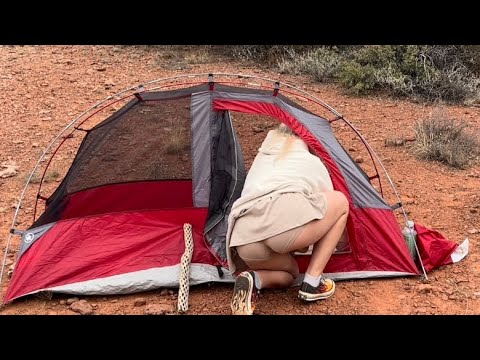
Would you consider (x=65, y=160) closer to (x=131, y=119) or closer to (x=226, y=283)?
(x=131, y=119)

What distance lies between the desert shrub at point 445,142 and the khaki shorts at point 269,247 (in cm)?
340

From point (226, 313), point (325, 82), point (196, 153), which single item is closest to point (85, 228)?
point (196, 153)

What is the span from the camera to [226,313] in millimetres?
4027

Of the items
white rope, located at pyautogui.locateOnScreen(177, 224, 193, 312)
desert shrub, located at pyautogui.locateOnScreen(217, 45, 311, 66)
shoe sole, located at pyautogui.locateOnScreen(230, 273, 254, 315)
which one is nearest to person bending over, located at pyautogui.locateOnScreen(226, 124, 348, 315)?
shoe sole, located at pyautogui.locateOnScreen(230, 273, 254, 315)

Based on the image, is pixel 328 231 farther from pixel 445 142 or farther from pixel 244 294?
pixel 445 142

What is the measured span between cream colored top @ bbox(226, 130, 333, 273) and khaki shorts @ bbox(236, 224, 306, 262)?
0.15 feet

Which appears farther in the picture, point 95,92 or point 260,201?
point 95,92

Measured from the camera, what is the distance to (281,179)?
3.70 m

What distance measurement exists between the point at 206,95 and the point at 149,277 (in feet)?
4.76

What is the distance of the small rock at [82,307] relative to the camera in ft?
13.4

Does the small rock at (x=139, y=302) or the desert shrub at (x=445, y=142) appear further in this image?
the desert shrub at (x=445, y=142)

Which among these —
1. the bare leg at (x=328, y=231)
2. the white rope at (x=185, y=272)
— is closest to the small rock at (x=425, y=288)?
the bare leg at (x=328, y=231)

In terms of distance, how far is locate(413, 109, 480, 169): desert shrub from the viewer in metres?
6.39

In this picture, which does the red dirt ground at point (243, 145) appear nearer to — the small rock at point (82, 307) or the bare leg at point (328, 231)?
the small rock at point (82, 307)
